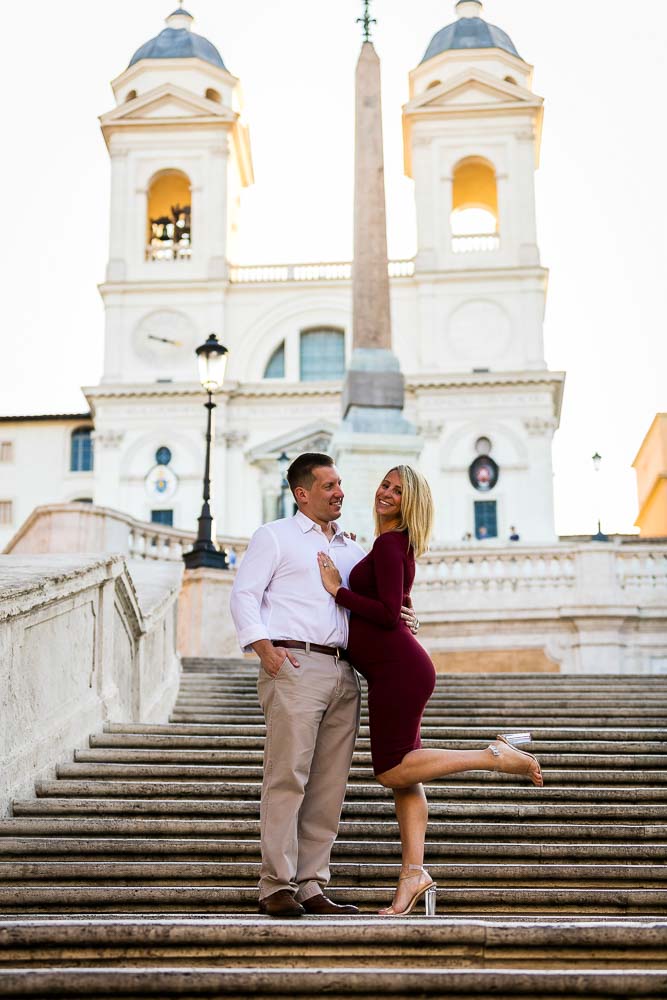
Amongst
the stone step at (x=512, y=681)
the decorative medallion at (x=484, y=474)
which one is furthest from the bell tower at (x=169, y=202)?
the stone step at (x=512, y=681)

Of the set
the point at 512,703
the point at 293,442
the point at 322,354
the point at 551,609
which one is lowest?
the point at 512,703

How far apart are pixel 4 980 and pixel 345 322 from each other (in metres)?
44.5

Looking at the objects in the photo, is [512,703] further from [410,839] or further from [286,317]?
[286,317]

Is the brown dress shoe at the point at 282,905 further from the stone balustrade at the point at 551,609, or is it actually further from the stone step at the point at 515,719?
the stone balustrade at the point at 551,609

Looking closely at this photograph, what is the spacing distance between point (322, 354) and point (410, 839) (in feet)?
142

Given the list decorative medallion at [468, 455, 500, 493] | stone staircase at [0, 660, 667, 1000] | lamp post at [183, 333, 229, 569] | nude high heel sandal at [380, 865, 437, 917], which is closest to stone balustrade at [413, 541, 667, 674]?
lamp post at [183, 333, 229, 569]

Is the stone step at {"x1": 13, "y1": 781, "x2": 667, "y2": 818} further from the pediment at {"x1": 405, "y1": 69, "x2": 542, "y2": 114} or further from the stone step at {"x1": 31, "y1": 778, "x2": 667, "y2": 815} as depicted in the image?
the pediment at {"x1": 405, "y1": 69, "x2": 542, "y2": 114}

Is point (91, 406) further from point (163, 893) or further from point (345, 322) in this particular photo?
point (163, 893)

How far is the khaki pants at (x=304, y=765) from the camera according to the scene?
5.12 m

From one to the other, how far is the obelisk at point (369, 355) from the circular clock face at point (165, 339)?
25.7m

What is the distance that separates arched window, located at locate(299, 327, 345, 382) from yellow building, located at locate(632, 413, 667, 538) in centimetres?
1048

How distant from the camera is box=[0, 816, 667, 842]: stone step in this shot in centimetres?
624

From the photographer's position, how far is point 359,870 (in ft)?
19.2

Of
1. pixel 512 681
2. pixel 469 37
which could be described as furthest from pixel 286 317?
pixel 512 681
